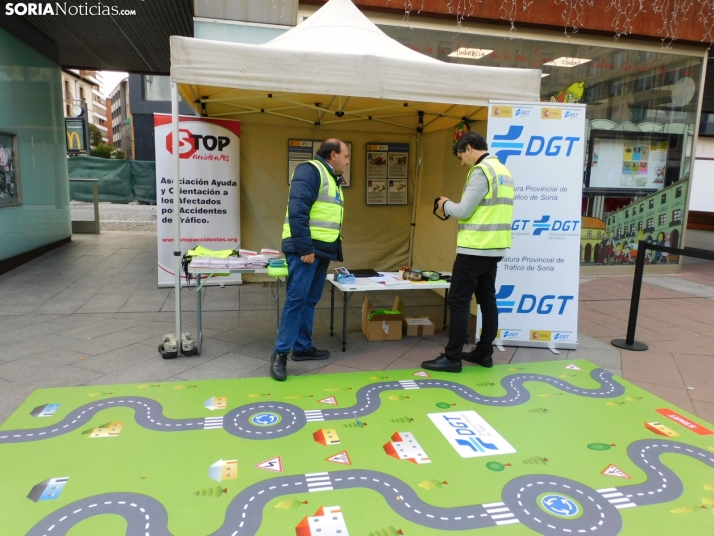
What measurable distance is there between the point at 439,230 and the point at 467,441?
3.51 m

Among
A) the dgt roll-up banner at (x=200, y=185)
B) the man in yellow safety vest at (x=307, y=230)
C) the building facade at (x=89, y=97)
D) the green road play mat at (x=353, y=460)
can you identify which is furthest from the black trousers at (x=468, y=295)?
the building facade at (x=89, y=97)

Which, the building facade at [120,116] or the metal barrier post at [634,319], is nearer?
the metal barrier post at [634,319]

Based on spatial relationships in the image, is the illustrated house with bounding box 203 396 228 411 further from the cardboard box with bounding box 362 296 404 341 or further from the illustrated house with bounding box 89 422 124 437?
the cardboard box with bounding box 362 296 404 341

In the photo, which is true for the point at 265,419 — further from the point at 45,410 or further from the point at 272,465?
the point at 45,410

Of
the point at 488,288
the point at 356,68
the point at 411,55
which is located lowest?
the point at 488,288

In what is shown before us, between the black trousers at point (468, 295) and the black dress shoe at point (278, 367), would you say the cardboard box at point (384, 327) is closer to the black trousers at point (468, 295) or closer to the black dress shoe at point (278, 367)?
Answer: the black trousers at point (468, 295)

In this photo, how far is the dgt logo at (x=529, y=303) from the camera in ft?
15.7

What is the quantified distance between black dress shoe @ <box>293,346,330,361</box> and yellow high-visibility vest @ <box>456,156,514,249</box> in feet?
5.16

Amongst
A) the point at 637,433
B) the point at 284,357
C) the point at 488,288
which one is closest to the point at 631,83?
the point at 488,288

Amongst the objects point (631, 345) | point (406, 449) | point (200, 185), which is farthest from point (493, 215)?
point (200, 185)

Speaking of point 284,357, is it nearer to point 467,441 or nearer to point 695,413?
point 467,441

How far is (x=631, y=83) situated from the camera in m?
8.77

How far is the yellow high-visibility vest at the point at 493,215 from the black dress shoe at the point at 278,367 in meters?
1.73

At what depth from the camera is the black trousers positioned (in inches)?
159
